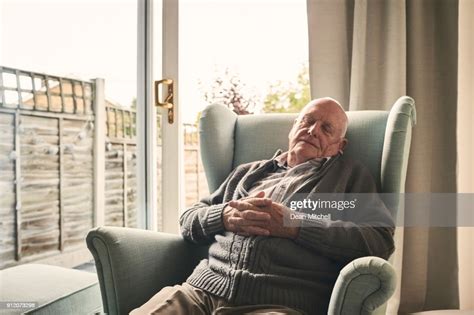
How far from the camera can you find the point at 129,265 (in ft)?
4.25

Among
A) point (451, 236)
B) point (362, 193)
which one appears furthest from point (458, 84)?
point (362, 193)

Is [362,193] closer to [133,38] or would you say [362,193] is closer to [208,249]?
[208,249]

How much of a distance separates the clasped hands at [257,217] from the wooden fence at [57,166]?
2.42 ft

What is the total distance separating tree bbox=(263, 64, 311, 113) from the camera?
1.96m

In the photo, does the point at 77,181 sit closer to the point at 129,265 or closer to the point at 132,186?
the point at 132,186

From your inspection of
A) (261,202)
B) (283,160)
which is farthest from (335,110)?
(261,202)

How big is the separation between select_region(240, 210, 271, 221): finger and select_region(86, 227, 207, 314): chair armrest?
28 centimetres

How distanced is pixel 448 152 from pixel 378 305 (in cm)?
86

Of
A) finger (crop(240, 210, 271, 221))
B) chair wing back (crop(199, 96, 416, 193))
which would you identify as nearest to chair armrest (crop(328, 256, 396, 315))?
finger (crop(240, 210, 271, 221))

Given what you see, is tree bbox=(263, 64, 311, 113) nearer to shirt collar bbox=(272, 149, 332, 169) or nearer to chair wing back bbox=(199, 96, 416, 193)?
chair wing back bbox=(199, 96, 416, 193)

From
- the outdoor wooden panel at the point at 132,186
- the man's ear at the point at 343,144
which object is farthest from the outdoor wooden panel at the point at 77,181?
the man's ear at the point at 343,144

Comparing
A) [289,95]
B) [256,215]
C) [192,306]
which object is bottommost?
[192,306]

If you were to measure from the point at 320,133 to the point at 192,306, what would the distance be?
0.58m

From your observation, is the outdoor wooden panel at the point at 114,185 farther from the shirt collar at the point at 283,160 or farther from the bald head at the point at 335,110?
the bald head at the point at 335,110
